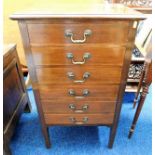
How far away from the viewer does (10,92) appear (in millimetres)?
1163

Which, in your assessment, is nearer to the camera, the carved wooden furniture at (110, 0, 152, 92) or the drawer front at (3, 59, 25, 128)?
the drawer front at (3, 59, 25, 128)

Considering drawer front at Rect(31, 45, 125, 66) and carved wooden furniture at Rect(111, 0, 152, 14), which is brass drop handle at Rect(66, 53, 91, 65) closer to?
drawer front at Rect(31, 45, 125, 66)

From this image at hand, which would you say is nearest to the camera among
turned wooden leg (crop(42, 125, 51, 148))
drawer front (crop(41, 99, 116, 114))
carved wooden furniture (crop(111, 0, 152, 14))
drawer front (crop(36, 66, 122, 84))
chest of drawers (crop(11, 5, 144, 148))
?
chest of drawers (crop(11, 5, 144, 148))

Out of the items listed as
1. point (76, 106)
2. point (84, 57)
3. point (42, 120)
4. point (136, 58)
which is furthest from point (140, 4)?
point (42, 120)

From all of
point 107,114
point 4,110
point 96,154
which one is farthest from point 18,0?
point 96,154

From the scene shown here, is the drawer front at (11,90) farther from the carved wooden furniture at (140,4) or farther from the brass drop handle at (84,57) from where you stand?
the carved wooden furniture at (140,4)

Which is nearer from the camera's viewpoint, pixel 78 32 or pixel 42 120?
pixel 78 32

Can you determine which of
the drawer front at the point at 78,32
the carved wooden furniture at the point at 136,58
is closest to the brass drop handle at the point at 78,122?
the drawer front at the point at 78,32

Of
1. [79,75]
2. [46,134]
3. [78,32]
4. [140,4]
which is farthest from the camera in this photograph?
[140,4]

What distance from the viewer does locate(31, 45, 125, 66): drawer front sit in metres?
0.80

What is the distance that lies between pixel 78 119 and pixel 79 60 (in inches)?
16.6

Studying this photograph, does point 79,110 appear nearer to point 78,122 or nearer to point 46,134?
point 78,122

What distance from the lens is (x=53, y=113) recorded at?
1.04 metres

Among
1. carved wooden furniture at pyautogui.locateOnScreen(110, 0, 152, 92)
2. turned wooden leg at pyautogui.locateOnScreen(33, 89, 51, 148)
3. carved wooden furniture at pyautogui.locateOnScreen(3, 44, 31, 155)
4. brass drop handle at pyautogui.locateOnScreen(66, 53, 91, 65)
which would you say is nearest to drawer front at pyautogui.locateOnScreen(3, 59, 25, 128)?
carved wooden furniture at pyautogui.locateOnScreen(3, 44, 31, 155)
